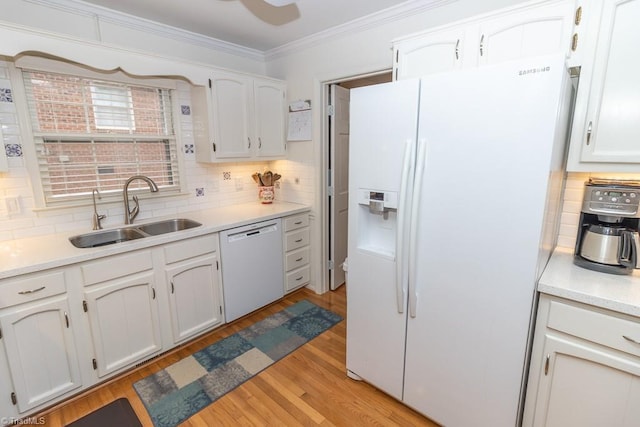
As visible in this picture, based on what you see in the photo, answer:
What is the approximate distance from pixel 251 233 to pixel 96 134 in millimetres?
1350

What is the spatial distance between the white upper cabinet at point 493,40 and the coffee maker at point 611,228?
671mm

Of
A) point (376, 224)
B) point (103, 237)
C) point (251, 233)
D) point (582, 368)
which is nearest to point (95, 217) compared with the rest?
point (103, 237)

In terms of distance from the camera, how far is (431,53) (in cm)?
178

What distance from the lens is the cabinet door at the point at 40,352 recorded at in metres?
1.63

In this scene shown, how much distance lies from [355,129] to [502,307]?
1.12 meters

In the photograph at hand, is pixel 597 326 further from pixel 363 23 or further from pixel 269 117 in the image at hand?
pixel 269 117

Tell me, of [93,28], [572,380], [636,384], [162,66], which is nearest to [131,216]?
[162,66]

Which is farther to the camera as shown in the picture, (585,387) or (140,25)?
(140,25)

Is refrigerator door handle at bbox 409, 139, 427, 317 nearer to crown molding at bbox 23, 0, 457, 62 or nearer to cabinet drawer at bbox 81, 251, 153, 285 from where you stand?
crown molding at bbox 23, 0, 457, 62

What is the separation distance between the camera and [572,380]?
1.35 m

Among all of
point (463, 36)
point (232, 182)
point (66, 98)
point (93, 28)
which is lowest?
point (232, 182)

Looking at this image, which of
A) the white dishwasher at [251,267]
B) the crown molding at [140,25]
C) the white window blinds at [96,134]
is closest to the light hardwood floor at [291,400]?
the white dishwasher at [251,267]

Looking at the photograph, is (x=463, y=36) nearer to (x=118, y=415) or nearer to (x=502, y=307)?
(x=502, y=307)

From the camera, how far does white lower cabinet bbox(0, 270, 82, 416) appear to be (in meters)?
1.61
